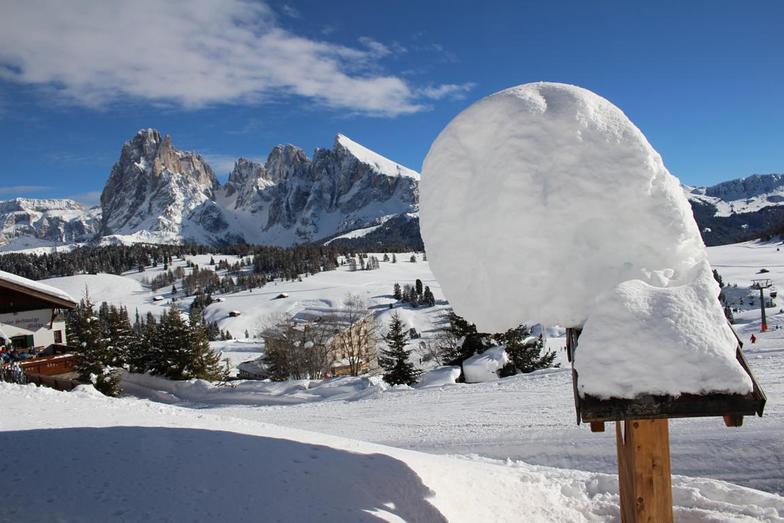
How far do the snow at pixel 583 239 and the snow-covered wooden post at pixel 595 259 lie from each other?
0.04 feet

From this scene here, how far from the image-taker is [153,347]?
29203 millimetres

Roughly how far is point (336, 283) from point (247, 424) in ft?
413

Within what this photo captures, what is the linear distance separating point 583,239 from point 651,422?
1764 millimetres

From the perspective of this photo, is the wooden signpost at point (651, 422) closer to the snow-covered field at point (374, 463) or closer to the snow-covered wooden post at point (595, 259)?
the snow-covered wooden post at point (595, 259)

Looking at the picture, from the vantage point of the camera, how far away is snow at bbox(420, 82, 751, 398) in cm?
414

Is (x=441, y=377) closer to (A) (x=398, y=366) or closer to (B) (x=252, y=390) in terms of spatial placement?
(A) (x=398, y=366)

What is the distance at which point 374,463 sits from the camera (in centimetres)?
707

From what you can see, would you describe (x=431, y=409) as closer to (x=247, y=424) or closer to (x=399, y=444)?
(x=399, y=444)

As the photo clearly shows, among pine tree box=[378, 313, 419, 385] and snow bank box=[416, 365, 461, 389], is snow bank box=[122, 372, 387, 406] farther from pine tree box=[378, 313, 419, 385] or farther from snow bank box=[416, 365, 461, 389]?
pine tree box=[378, 313, 419, 385]

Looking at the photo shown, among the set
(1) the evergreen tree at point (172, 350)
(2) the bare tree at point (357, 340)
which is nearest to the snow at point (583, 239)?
(1) the evergreen tree at point (172, 350)

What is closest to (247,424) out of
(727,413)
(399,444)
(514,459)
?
(399,444)

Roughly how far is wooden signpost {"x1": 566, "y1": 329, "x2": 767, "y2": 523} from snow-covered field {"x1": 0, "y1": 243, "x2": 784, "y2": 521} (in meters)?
2.47

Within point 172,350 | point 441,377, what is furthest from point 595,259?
point 172,350

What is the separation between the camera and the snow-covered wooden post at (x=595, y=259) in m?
4.05
